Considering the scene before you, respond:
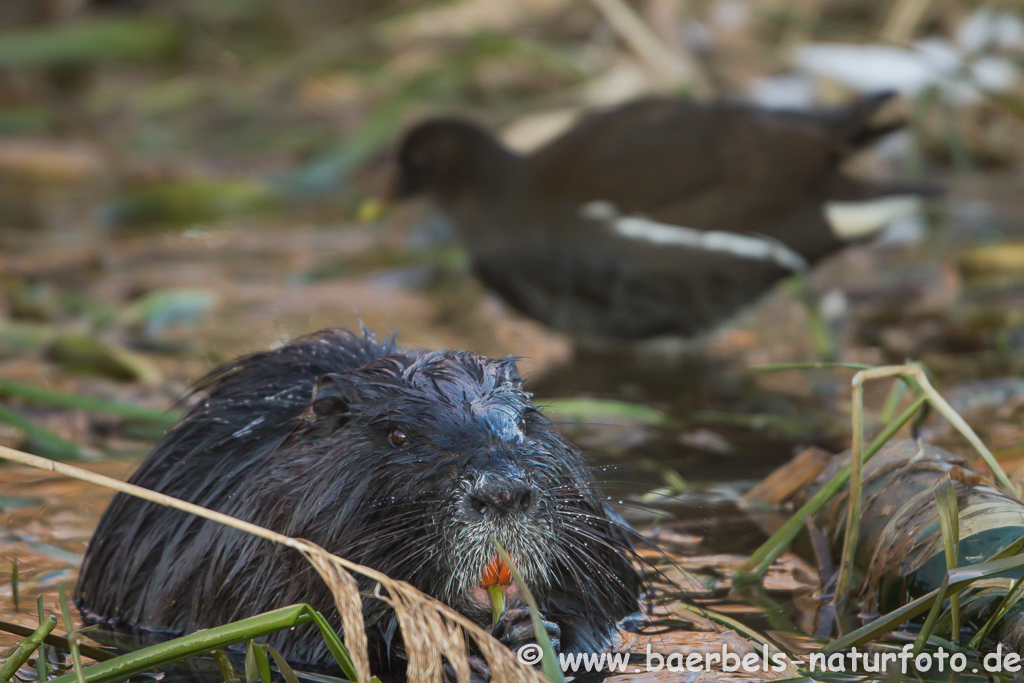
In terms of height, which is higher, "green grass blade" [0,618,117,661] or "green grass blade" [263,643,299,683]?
"green grass blade" [0,618,117,661]

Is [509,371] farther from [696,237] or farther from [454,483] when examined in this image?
[696,237]

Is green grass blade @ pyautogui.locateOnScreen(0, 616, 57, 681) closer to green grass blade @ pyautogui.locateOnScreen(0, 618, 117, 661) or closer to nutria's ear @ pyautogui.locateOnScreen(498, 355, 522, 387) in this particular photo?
green grass blade @ pyautogui.locateOnScreen(0, 618, 117, 661)

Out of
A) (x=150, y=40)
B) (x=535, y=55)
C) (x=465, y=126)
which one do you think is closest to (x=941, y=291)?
(x=465, y=126)

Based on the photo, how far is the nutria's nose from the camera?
2.26 meters

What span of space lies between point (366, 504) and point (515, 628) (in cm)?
35

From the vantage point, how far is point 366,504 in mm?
2426

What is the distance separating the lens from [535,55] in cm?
820

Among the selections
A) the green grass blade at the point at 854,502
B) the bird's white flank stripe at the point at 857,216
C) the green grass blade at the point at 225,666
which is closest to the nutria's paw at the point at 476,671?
the green grass blade at the point at 225,666

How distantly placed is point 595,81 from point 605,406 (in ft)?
16.4

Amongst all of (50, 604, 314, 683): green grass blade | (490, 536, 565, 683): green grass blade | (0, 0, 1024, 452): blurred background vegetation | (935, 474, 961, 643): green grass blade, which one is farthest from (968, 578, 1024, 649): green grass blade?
(0, 0, 1024, 452): blurred background vegetation

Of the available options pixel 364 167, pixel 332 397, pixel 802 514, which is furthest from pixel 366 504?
pixel 364 167

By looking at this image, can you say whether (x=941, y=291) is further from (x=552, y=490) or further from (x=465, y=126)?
(x=552, y=490)

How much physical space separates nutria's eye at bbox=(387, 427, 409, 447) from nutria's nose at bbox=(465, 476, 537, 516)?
24 centimetres

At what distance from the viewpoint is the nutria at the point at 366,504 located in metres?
2.33
